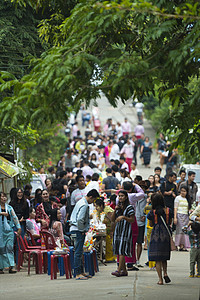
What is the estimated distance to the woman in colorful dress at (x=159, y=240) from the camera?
12062 millimetres

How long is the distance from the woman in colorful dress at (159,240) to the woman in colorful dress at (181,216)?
5.76 m

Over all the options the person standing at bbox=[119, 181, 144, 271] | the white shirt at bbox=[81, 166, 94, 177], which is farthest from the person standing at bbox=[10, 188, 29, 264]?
the white shirt at bbox=[81, 166, 94, 177]

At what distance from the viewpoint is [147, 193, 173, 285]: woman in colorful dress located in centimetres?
1206

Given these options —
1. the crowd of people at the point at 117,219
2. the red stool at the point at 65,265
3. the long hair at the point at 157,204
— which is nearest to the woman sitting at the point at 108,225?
the crowd of people at the point at 117,219

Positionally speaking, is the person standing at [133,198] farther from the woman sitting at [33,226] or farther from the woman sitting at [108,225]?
the woman sitting at [33,226]

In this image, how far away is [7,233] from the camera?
48.2 ft

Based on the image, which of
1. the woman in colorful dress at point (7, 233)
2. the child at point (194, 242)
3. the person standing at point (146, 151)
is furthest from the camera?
the person standing at point (146, 151)

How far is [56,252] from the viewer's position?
525 inches

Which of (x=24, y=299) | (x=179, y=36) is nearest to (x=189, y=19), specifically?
(x=179, y=36)

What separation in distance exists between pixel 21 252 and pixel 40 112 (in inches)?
230

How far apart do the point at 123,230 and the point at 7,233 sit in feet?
9.40

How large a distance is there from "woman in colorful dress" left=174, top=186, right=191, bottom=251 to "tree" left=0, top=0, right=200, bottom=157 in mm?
8096

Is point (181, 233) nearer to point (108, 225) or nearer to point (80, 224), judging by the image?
point (108, 225)

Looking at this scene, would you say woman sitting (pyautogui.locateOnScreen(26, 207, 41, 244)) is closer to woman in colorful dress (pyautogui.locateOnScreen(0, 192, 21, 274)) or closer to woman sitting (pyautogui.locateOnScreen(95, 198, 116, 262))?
woman in colorful dress (pyautogui.locateOnScreen(0, 192, 21, 274))
